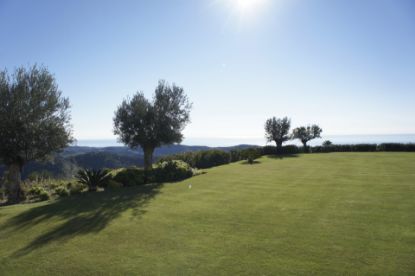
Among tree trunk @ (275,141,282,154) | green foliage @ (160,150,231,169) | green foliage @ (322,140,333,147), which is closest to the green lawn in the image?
green foliage @ (160,150,231,169)

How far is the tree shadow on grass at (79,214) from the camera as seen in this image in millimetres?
7632

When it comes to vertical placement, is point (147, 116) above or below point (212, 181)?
above

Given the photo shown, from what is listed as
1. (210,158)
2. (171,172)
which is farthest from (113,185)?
(210,158)

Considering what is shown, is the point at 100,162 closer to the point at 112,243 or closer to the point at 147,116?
the point at 147,116

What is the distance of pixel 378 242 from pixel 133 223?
6.62 m

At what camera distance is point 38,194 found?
14383 millimetres

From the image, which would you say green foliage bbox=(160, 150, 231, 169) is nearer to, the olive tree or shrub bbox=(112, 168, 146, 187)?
shrub bbox=(112, 168, 146, 187)

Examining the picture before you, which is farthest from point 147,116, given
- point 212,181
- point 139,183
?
point 212,181

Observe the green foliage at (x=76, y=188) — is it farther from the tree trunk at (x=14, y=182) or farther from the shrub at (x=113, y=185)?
the tree trunk at (x=14, y=182)

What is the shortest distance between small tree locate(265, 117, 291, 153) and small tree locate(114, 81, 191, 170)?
21.1 metres

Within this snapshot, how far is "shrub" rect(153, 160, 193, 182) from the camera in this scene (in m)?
18.0

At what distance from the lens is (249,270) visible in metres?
5.18

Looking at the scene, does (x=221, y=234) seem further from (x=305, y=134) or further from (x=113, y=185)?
(x=305, y=134)

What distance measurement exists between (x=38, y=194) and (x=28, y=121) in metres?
4.05
